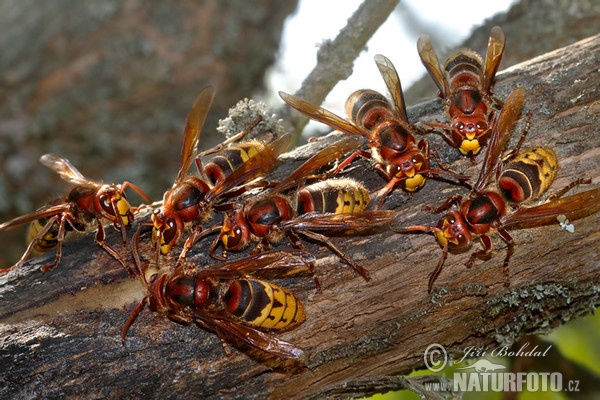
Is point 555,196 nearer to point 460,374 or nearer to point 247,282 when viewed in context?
point 460,374

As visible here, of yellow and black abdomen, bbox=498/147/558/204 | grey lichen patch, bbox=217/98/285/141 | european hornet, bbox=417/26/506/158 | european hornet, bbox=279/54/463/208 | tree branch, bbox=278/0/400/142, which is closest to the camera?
yellow and black abdomen, bbox=498/147/558/204

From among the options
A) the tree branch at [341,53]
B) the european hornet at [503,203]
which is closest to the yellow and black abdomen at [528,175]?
the european hornet at [503,203]

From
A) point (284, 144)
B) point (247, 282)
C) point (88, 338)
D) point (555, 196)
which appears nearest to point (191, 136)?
point (284, 144)

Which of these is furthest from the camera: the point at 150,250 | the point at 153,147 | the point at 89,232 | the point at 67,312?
the point at 153,147

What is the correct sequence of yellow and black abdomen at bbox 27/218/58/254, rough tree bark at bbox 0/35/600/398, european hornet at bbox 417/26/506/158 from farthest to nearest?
yellow and black abdomen at bbox 27/218/58/254 < european hornet at bbox 417/26/506/158 < rough tree bark at bbox 0/35/600/398

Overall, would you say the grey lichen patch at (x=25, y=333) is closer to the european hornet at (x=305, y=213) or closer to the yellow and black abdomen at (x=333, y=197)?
the european hornet at (x=305, y=213)

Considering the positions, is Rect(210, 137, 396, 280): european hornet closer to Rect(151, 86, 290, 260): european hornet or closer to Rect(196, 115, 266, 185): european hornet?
Rect(151, 86, 290, 260): european hornet

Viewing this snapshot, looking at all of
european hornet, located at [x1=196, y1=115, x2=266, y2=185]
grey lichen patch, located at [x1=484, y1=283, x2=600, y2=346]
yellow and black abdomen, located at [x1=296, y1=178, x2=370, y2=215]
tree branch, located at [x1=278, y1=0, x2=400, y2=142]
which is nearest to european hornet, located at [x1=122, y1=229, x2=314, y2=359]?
yellow and black abdomen, located at [x1=296, y1=178, x2=370, y2=215]
